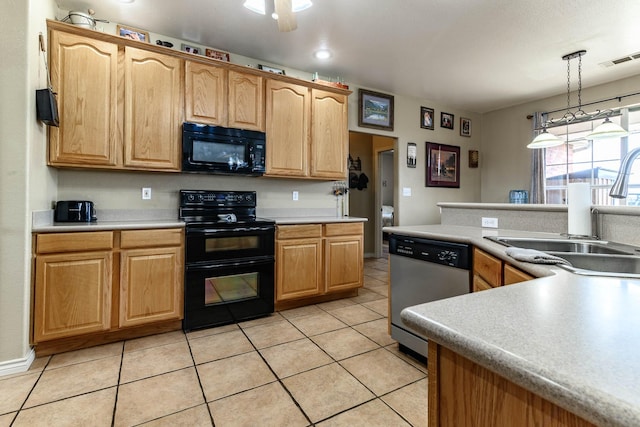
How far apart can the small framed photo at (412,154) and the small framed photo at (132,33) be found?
142 inches

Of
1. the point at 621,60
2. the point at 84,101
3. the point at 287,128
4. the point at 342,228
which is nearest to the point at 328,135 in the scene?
the point at 287,128

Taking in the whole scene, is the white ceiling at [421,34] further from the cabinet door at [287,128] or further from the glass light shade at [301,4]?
the cabinet door at [287,128]

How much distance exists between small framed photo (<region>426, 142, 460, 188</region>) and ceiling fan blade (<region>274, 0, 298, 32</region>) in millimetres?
3340

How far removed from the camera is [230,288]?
8.87 ft

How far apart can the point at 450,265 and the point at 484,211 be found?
2.92 feet

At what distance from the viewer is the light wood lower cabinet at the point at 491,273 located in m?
1.26

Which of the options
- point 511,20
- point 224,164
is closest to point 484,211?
point 511,20

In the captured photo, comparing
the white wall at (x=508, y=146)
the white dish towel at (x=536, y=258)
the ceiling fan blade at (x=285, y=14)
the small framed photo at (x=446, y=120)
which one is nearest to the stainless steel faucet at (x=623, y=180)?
the white dish towel at (x=536, y=258)

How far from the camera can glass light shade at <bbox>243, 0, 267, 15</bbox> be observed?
2.47 metres

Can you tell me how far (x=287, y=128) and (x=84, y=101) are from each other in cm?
171

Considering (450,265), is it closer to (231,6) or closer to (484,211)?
(484,211)

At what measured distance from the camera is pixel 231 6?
99.8 inches

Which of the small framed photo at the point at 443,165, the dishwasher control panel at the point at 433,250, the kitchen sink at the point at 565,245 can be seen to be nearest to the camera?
the kitchen sink at the point at 565,245

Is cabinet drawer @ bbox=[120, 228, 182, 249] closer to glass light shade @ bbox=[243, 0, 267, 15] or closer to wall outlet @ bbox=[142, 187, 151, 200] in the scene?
wall outlet @ bbox=[142, 187, 151, 200]
